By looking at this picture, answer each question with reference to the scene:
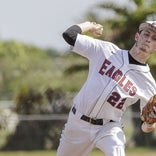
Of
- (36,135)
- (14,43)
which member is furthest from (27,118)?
(14,43)

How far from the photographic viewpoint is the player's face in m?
7.62

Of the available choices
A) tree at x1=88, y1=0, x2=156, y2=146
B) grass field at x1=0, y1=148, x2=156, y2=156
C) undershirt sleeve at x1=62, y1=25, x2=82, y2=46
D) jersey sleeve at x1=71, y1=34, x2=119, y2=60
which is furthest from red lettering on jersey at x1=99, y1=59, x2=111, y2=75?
tree at x1=88, y1=0, x2=156, y2=146

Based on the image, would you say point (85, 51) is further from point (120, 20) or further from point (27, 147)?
point (120, 20)

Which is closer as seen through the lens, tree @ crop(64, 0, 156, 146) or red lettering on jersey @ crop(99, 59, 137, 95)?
red lettering on jersey @ crop(99, 59, 137, 95)

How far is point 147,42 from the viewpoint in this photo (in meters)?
7.62

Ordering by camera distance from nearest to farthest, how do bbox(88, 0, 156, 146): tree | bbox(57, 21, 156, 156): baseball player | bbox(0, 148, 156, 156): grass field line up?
bbox(57, 21, 156, 156): baseball player < bbox(0, 148, 156, 156): grass field < bbox(88, 0, 156, 146): tree

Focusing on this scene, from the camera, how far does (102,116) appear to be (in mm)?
7766

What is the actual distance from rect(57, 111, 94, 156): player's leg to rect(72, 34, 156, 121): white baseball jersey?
143mm

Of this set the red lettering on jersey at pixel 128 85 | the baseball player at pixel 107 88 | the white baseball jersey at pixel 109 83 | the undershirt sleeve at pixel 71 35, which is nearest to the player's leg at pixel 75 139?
the baseball player at pixel 107 88

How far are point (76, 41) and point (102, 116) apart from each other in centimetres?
82

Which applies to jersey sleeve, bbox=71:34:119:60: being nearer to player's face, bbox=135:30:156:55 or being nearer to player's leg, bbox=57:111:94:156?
player's face, bbox=135:30:156:55

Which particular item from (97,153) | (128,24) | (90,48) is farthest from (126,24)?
(90,48)

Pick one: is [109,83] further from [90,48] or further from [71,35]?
[71,35]

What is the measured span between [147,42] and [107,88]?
616mm
